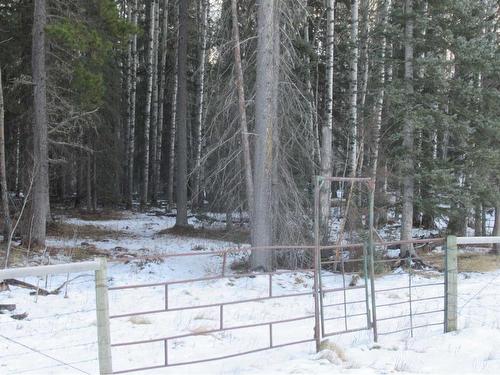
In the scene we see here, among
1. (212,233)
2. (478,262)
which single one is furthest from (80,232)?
(478,262)

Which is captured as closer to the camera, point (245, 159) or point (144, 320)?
point (144, 320)

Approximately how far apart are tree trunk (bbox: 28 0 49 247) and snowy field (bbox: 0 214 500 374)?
185 centimetres

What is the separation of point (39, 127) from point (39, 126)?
0.09 feet

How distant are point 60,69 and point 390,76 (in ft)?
29.1

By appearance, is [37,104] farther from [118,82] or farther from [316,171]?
[118,82]

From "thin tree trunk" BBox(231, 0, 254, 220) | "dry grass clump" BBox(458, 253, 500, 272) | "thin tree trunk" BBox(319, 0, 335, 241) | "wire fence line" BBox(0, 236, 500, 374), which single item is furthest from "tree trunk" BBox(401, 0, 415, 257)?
"thin tree trunk" BBox(231, 0, 254, 220)

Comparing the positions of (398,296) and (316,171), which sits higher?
(316,171)

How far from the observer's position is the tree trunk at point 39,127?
1414 cm

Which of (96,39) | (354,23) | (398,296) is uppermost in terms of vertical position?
(354,23)

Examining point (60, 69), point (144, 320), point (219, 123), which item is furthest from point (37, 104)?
point (144, 320)

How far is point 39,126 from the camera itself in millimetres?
14523

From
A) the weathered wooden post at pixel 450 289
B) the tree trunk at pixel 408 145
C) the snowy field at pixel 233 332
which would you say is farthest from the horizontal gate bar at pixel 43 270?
the tree trunk at pixel 408 145

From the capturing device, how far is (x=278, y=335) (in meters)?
7.49

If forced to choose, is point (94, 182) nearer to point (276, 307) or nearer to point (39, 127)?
point (39, 127)
